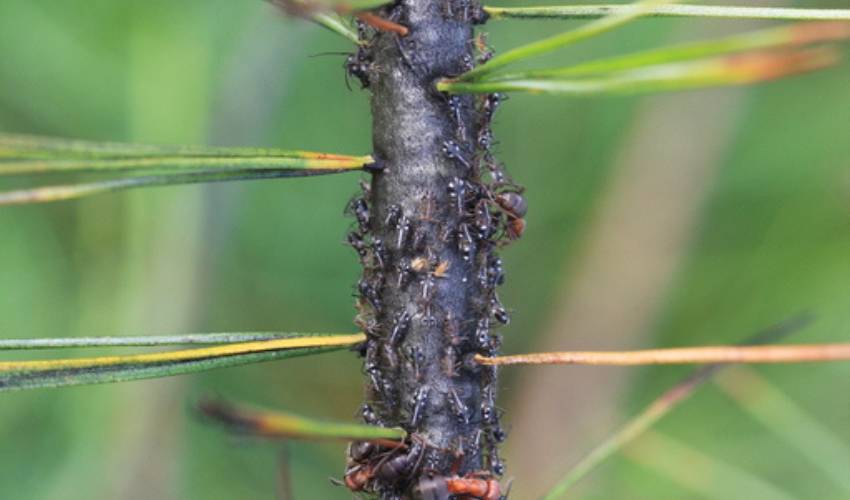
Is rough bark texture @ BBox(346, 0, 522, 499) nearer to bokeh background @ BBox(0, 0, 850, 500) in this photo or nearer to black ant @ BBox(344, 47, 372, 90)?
black ant @ BBox(344, 47, 372, 90)

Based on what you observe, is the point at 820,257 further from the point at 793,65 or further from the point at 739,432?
the point at 793,65

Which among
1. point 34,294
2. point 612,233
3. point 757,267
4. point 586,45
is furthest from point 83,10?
point 757,267

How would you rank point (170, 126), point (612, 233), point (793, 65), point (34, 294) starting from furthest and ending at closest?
point (612, 233) → point (34, 294) → point (170, 126) → point (793, 65)

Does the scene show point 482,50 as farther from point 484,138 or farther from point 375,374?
point 375,374

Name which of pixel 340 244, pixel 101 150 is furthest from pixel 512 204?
pixel 340 244

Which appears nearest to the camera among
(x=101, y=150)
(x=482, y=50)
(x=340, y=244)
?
(x=101, y=150)

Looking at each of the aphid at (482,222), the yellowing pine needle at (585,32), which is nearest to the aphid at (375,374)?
the aphid at (482,222)

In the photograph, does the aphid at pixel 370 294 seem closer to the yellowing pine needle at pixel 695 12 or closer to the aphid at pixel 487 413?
the aphid at pixel 487 413
